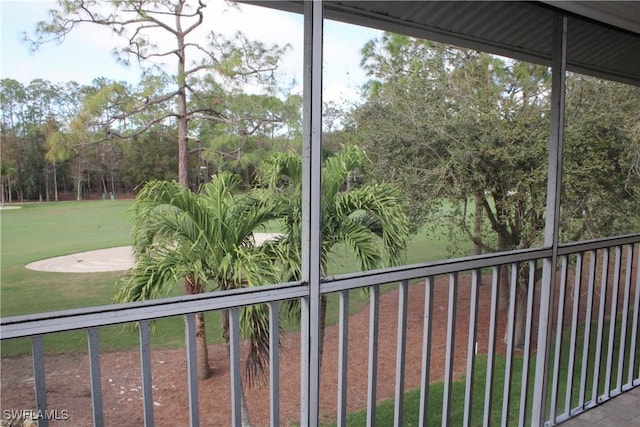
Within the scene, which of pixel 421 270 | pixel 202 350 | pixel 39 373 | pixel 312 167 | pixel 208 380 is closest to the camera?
pixel 39 373

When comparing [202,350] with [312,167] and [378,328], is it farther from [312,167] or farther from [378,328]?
[312,167]

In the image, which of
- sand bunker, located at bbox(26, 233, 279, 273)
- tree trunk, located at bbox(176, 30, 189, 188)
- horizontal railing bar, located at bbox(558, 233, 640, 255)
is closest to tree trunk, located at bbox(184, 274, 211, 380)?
sand bunker, located at bbox(26, 233, 279, 273)

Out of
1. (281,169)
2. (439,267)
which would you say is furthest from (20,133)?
(439,267)

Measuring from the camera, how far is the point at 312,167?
4.71ft

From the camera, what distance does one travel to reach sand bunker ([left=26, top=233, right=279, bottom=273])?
3.13 metres

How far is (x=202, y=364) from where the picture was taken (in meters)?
3.88

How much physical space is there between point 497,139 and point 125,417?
14.9 feet

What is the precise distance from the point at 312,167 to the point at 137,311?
711 millimetres

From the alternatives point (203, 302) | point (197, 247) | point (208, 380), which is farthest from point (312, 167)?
point (208, 380)

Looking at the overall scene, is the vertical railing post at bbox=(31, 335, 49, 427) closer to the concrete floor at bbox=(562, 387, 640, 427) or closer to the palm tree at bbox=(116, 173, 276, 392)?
the palm tree at bbox=(116, 173, 276, 392)

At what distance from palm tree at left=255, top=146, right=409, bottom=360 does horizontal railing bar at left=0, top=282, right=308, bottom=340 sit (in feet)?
5.65

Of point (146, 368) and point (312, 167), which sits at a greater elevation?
point (312, 167)

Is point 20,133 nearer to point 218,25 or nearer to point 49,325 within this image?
point 218,25

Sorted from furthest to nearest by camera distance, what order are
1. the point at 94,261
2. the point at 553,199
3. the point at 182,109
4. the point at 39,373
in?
the point at 182,109
the point at 94,261
the point at 553,199
the point at 39,373
